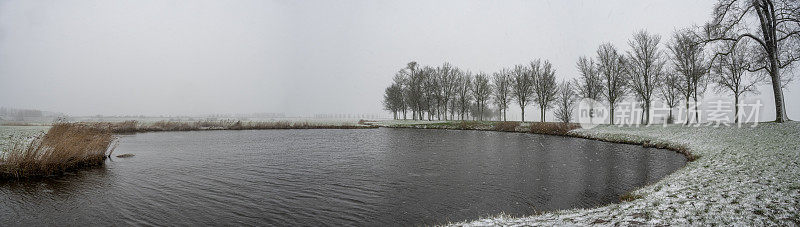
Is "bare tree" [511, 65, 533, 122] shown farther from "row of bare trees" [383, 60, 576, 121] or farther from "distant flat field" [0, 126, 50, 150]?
"distant flat field" [0, 126, 50, 150]

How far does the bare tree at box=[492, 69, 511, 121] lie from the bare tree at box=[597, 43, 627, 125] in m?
16.7

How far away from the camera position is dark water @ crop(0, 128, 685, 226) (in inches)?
332

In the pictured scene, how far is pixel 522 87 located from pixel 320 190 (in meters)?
52.3

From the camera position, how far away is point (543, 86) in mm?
55406

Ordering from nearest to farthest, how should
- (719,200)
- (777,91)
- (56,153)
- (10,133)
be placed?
(719,200), (56,153), (777,91), (10,133)

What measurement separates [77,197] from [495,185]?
13636 mm

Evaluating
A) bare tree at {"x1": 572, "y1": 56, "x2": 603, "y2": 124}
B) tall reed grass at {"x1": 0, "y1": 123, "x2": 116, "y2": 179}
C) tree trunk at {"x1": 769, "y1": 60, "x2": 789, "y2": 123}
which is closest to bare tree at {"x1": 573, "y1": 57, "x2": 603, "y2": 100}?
bare tree at {"x1": 572, "y1": 56, "x2": 603, "y2": 124}

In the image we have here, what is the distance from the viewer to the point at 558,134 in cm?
3644

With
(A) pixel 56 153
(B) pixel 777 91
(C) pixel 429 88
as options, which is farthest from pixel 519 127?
(A) pixel 56 153

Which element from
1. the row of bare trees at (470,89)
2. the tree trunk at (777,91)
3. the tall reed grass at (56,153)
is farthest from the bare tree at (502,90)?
the tall reed grass at (56,153)

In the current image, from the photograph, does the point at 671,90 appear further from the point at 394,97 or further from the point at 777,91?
the point at 394,97

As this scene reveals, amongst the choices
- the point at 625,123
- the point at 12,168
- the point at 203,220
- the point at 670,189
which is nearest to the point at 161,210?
the point at 203,220

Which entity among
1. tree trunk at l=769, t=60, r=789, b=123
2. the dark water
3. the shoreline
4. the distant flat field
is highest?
tree trunk at l=769, t=60, r=789, b=123

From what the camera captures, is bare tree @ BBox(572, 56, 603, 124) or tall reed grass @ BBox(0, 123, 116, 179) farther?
A: bare tree @ BBox(572, 56, 603, 124)
